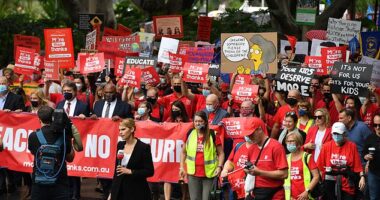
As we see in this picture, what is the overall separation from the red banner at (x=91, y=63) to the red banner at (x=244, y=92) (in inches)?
130

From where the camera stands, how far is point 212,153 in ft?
45.7

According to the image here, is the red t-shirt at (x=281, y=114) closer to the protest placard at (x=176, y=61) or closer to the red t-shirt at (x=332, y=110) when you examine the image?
the red t-shirt at (x=332, y=110)

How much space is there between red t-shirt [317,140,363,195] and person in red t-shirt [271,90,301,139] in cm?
159

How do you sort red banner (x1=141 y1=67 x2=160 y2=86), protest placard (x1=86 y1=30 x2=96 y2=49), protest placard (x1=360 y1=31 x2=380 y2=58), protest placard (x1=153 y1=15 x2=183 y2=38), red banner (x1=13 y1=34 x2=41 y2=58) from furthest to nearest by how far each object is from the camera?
protest placard (x1=153 y1=15 x2=183 y2=38)
red banner (x1=13 y1=34 x2=41 y2=58)
protest placard (x1=86 y1=30 x2=96 y2=49)
protest placard (x1=360 y1=31 x2=380 y2=58)
red banner (x1=141 y1=67 x2=160 y2=86)

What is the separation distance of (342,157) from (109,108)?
410 cm

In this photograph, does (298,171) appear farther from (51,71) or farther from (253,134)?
(51,71)

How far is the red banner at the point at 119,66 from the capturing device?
18828mm

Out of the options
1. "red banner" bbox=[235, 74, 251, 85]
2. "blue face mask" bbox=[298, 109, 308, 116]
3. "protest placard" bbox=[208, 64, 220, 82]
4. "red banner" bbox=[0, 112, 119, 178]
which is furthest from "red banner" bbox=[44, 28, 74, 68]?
"blue face mask" bbox=[298, 109, 308, 116]

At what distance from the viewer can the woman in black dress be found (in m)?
11.7

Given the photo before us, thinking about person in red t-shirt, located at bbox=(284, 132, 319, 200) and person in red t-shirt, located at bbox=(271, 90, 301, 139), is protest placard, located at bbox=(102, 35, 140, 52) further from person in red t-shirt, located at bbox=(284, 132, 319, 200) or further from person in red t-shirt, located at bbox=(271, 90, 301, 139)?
person in red t-shirt, located at bbox=(284, 132, 319, 200)

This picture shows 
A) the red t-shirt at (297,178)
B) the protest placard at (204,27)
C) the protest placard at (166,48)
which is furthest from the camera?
the protest placard at (204,27)

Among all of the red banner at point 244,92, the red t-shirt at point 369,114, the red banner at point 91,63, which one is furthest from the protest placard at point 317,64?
the red banner at point 91,63

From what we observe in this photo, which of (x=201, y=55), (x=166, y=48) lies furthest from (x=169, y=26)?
(x=201, y=55)

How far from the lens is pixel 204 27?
77.5ft
